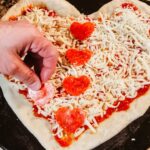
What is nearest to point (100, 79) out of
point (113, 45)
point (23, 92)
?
point (113, 45)

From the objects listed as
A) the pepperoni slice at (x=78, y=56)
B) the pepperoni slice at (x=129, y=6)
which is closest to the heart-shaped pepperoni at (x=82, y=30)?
the pepperoni slice at (x=78, y=56)

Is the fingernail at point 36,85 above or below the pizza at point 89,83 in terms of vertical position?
above

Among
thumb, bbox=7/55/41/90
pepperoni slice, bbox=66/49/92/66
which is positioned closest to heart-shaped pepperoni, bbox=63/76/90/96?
pepperoni slice, bbox=66/49/92/66

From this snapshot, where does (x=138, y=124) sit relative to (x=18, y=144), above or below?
below

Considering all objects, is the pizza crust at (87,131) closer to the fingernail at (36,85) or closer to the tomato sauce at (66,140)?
the tomato sauce at (66,140)

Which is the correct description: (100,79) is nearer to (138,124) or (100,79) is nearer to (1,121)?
(138,124)

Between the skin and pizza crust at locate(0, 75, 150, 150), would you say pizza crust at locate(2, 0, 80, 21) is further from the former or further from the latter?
the skin
